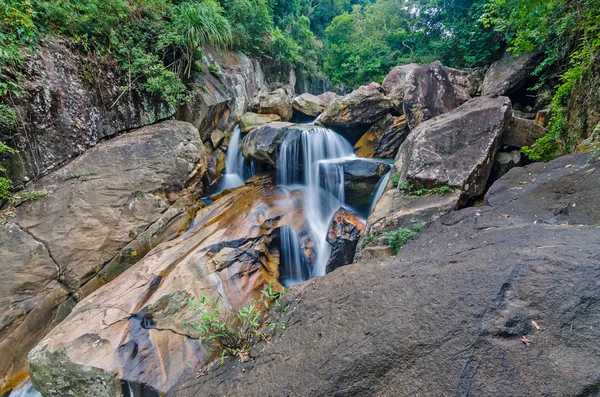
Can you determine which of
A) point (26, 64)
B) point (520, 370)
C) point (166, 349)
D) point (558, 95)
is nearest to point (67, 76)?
point (26, 64)

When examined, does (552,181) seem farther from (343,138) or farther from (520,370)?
(343,138)

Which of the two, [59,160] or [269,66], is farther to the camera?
[269,66]

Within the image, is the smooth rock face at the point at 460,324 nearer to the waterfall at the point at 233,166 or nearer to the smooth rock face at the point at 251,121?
the waterfall at the point at 233,166

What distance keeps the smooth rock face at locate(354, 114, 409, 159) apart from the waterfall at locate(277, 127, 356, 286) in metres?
0.50

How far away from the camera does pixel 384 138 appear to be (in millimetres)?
8148

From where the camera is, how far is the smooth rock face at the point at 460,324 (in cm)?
141

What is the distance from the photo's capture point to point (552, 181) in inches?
132

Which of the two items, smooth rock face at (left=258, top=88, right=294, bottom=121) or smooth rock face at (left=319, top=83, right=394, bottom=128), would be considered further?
smooth rock face at (left=258, top=88, right=294, bottom=121)

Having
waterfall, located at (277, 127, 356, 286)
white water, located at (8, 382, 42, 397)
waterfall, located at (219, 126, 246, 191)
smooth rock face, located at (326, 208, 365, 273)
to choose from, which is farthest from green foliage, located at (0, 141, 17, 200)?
smooth rock face, located at (326, 208, 365, 273)

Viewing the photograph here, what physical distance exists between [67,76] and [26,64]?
25.2 inches

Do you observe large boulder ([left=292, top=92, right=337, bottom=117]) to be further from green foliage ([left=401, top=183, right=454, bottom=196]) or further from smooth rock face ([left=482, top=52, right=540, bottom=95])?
green foliage ([left=401, top=183, right=454, bottom=196])

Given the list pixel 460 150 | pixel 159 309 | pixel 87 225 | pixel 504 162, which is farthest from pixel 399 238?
pixel 87 225

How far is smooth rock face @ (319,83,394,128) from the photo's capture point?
8.41 meters

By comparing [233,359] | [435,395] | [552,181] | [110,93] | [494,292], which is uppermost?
[110,93]
